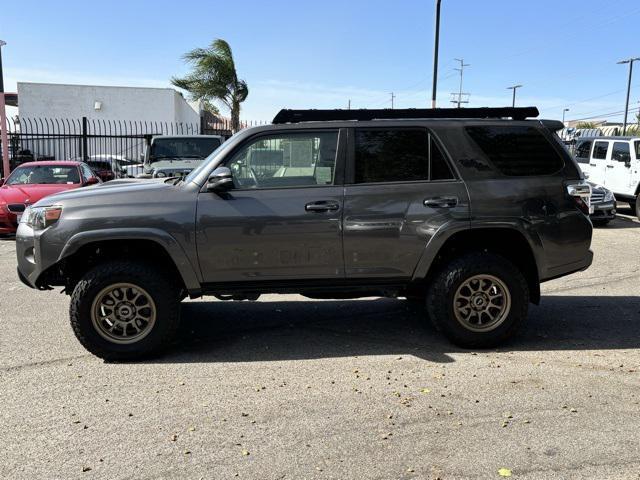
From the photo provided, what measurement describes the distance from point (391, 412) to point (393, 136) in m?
2.35

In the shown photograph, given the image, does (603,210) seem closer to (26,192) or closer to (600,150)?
(600,150)

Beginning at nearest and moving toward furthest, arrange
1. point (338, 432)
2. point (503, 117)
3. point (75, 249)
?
point (338, 432) → point (75, 249) → point (503, 117)

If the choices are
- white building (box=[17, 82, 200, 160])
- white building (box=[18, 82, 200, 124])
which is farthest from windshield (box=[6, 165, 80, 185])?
white building (box=[18, 82, 200, 124])

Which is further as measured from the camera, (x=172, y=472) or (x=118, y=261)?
(x=118, y=261)

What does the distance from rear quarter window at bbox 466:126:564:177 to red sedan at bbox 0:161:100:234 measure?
27.9 ft

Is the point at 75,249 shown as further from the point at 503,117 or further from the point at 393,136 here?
the point at 503,117

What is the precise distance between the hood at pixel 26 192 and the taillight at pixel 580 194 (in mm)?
9073

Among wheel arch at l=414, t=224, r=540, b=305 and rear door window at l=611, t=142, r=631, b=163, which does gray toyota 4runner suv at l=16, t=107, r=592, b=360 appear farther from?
rear door window at l=611, t=142, r=631, b=163

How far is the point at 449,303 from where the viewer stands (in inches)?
193

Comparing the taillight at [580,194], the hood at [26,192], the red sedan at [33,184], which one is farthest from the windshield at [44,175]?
Result: the taillight at [580,194]

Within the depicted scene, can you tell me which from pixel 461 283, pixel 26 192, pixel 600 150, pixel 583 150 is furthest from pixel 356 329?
pixel 583 150

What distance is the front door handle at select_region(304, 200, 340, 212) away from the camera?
472 cm

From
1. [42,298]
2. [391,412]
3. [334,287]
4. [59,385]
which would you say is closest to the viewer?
[391,412]

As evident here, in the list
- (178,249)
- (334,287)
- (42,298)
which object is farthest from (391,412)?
(42,298)
